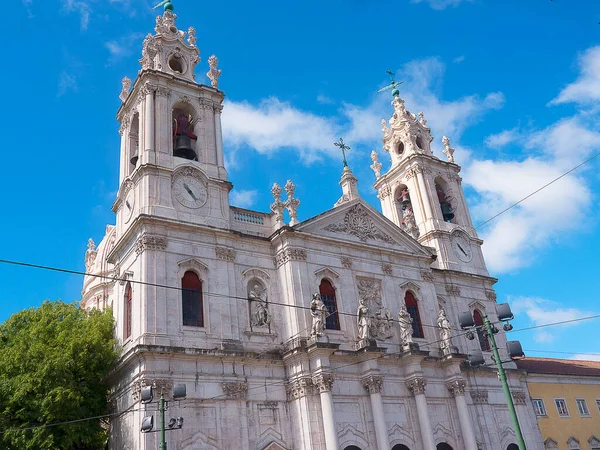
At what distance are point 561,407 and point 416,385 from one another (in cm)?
1279

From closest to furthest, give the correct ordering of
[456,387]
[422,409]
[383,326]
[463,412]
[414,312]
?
1. [422,409]
2. [463,412]
3. [383,326]
4. [456,387]
5. [414,312]

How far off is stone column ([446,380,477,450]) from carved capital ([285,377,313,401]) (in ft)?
27.4

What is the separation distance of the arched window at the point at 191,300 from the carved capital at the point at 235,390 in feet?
8.85

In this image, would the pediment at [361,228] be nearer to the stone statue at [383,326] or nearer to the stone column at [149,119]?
the stone statue at [383,326]

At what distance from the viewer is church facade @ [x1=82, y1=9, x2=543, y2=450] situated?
73.4ft

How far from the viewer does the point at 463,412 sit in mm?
27391

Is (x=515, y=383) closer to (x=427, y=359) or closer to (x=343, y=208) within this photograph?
(x=427, y=359)

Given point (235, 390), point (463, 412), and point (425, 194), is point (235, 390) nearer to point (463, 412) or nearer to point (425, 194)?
point (463, 412)

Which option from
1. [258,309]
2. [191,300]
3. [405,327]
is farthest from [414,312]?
[191,300]

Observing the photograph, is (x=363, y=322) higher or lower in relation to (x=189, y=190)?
lower

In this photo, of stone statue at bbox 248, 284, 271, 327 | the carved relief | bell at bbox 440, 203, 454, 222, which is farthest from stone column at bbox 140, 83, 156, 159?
bell at bbox 440, 203, 454, 222

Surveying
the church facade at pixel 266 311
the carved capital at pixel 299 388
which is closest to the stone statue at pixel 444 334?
the church facade at pixel 266 311

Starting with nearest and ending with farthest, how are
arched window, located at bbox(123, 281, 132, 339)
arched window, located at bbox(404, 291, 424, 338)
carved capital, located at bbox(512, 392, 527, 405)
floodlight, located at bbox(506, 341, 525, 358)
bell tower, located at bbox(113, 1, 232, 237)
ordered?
floodlight, located at bbox(506, 341, 525, 358)
arched window, located at bbox(123, 281, 132, 339)
bell tower, located at bbox(113, 1, 232, 237)
arched window, located at bbox(404, 291, 424, 338)
carved capital, located at bbox(512, 392, 527, 405)

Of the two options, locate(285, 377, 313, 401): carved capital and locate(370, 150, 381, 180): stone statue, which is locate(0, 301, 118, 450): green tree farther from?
locate(370, 150, 381, 180): stone statue
